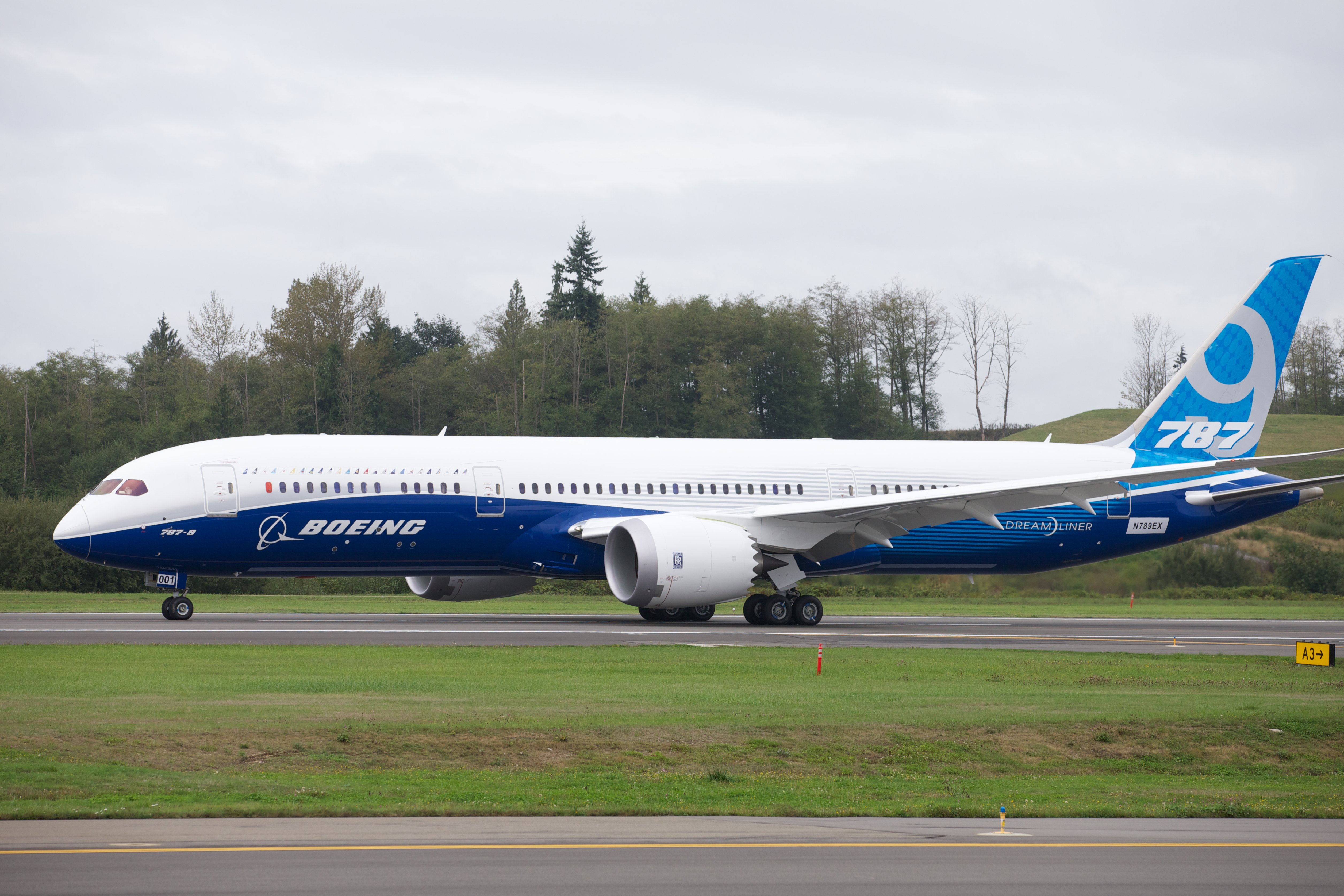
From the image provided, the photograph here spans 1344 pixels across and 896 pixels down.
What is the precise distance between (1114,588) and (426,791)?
97.6ft

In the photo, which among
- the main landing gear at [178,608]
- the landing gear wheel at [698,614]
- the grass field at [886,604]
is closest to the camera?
the main landing gear at [178,608]

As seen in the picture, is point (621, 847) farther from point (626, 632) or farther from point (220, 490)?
point (220, 490)

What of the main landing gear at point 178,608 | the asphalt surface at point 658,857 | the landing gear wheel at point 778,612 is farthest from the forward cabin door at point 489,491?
the asphalt surface at point 658,857

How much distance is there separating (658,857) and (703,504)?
2158cm

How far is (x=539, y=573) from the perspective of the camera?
96.6 feet

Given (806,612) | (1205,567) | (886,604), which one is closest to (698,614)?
(806,612)

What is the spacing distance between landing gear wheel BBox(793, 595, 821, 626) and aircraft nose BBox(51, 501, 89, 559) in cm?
1502

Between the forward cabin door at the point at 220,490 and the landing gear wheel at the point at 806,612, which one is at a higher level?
the forward cabin door at the point at 220,490

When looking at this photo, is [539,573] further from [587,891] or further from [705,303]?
[705,303]

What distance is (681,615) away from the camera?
104 feet

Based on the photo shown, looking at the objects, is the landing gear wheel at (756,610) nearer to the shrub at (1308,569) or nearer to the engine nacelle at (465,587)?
the engine nacelle at (465,587)

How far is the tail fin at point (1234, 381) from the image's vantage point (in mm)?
35344

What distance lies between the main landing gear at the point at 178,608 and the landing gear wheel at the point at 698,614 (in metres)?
11.0

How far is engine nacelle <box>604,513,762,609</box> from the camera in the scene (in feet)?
90.4
